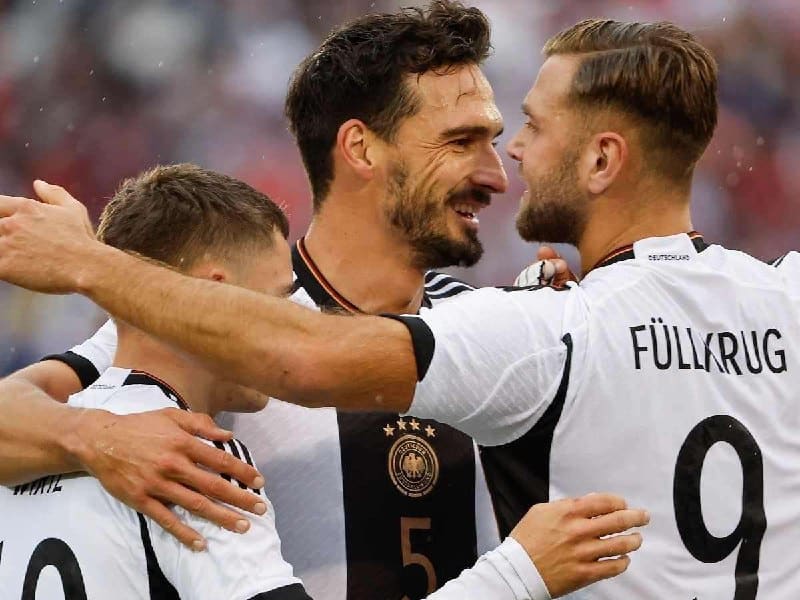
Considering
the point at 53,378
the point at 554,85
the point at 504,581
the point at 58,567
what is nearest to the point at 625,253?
the point at 554,85

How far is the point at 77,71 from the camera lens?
25.6 ft

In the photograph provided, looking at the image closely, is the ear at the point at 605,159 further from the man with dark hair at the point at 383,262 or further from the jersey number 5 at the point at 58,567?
the jersey number 5 at the point at 58,567

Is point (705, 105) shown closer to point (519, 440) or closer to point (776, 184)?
point (519, 440)

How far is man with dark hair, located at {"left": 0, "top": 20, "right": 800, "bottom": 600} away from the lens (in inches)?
92.3

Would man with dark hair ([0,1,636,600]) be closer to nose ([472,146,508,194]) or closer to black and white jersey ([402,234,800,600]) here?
nose ([472,146,508,194])

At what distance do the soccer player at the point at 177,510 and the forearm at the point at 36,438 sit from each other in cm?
3

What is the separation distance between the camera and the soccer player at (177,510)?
2217mm

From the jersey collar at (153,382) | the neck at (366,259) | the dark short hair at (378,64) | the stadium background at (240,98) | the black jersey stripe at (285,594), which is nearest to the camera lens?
the black jersey stripe at (285,594)

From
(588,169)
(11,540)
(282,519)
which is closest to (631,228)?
(588,169)

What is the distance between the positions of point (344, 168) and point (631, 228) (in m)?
1.12

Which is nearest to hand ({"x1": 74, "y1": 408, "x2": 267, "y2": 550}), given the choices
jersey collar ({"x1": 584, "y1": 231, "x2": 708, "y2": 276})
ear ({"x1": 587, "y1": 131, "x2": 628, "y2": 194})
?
jersey collar ({"x1": 584, "y1": 231, "x2": 708, "y2": 276})

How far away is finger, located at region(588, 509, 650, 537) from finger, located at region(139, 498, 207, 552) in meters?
0.71

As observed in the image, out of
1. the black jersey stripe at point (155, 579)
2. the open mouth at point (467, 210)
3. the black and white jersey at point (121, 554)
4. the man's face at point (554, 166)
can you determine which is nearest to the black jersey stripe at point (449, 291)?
the open mouth at point (467, 210)

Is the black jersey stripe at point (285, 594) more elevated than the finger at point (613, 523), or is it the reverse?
the finger at point (613, 523)
